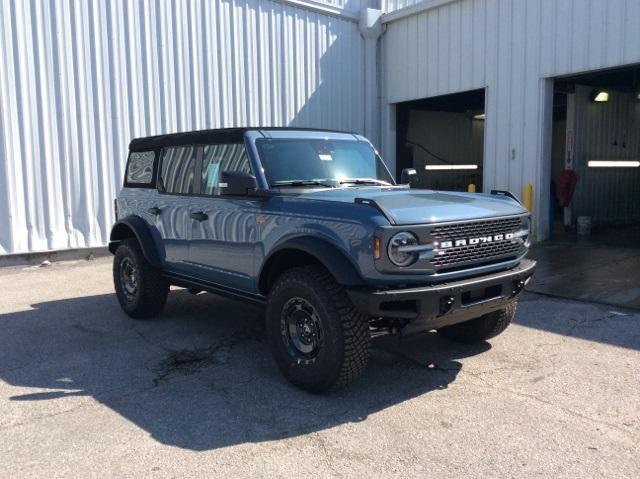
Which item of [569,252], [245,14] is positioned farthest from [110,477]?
[245,14]

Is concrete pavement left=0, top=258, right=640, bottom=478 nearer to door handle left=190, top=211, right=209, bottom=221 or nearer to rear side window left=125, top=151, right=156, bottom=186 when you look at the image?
door handle left=190, top=211, right=209, bottom=221

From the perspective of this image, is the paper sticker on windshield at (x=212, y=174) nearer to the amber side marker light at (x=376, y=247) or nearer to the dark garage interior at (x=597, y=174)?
the amber side marker light at (x=376, y=247)

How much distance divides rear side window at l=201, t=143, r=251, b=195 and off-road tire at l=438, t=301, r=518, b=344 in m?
2.34

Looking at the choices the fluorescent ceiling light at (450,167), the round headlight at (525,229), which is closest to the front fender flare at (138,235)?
the round headlight at (525,229)

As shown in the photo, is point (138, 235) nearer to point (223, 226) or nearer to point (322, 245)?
point (223, 226)

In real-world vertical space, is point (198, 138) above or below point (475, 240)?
above

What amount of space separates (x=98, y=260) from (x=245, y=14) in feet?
19.0

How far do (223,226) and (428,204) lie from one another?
6.08ft

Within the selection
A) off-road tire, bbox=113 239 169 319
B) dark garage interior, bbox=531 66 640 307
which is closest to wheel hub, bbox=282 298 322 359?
off-road tire, bbox=113 239 169 319

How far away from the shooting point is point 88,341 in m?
5.55

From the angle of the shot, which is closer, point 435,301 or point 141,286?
point 435,301

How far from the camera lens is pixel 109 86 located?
1042 centimetres

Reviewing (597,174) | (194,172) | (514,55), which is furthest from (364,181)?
(597,174)

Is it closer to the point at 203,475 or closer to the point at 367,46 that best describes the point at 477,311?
the point at 203,475
